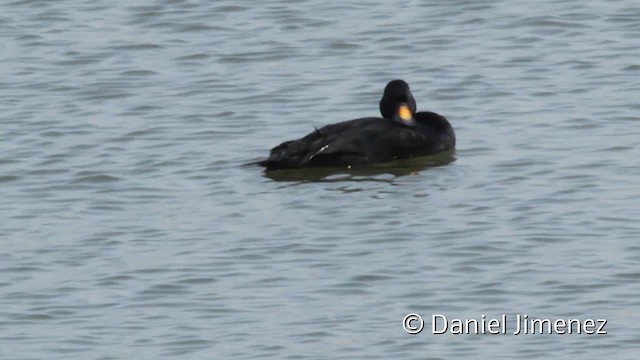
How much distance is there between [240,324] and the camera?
1012 centimetres

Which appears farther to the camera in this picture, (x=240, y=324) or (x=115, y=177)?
(x=115, y=177)

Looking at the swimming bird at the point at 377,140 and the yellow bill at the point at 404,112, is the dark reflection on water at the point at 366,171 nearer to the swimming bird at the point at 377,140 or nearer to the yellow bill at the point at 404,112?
the swimming bird at the point at 377,140

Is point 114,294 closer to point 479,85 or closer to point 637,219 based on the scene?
point 637,219

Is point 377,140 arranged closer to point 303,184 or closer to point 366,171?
point 366,171

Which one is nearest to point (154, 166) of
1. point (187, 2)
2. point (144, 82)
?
point (144, 82)

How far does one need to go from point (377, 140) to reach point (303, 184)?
77 centimetres

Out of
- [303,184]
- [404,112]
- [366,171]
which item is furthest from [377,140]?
[303,184]

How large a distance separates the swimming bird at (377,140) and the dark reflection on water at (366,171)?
41mm

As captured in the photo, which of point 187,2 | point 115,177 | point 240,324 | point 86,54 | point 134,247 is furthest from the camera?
point 187,2

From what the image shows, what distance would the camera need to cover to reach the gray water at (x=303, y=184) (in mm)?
10148

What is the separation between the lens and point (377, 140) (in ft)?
45.4

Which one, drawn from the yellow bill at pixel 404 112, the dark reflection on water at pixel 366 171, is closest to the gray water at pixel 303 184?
the dark reflection on water at pixel 366 171

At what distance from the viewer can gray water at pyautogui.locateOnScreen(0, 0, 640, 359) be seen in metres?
10.1

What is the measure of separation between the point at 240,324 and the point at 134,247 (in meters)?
1.71
